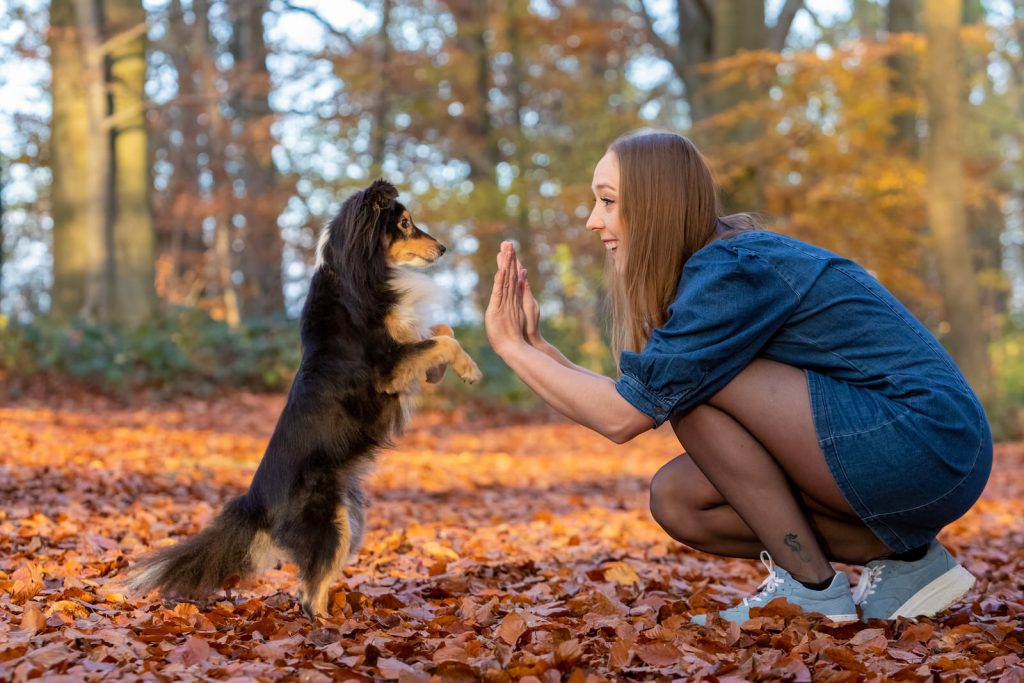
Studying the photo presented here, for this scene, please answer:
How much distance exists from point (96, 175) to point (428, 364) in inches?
417

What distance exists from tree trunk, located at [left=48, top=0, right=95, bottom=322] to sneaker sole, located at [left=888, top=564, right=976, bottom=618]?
12.3m

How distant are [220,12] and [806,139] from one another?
1270 cm

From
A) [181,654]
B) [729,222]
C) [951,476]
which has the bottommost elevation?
[181,654]

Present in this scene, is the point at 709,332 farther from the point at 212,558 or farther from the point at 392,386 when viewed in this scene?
the point at 212,558

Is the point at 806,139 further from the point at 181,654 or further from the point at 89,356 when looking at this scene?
the point at 181,654

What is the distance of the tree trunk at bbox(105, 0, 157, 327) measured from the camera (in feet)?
43.4

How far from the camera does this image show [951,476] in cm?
284

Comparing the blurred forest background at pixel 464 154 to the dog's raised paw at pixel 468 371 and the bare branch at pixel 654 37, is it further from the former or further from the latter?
the dog's raised paw at pixel 468 371

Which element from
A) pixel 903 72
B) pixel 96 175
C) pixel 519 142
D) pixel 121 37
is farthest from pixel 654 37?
pixel 96 175

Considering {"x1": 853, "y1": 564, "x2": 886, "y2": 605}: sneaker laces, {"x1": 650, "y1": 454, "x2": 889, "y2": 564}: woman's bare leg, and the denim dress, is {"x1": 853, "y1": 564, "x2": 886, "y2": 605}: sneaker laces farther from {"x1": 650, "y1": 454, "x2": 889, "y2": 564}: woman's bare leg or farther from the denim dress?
the denim dress

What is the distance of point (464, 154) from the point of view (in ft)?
59.7

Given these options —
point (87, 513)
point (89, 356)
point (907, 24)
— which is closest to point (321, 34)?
point (89, 356)

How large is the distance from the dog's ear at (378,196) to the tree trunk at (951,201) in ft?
32.0

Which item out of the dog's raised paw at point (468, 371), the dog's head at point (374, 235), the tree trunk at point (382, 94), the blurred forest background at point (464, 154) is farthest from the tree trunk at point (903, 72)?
the dog's raised paw at point (468, 371)
